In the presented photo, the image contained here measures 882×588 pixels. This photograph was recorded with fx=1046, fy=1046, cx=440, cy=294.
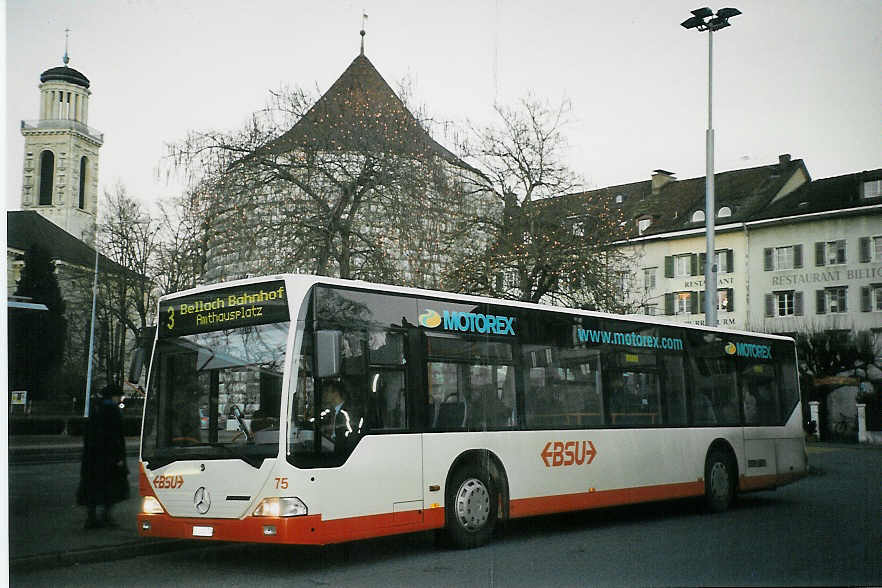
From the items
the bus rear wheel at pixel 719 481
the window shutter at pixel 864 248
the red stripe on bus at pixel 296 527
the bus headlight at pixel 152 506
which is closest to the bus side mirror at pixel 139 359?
the bus headlight at pixel 152 506

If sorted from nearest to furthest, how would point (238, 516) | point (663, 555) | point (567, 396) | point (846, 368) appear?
point (238, 516) < point (663, 555) < point (567, 396) < point (846, 368)

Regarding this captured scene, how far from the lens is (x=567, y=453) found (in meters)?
12.2

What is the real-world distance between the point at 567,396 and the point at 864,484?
5.48 m

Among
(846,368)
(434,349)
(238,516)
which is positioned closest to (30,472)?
(238,516)

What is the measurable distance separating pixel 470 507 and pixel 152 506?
3.18 metres

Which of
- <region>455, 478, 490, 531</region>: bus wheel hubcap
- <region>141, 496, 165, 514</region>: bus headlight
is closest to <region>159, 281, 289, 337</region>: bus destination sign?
<region>141, 496, 165, 514</region>: bus headlight

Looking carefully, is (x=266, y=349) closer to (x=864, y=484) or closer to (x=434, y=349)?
(x=434, y=349)

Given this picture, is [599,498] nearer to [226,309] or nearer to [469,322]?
[469,322]

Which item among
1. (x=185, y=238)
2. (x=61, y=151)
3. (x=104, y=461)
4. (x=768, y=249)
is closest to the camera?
(x=104, y=461)

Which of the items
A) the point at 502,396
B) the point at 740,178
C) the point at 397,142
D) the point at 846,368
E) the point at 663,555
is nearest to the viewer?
the point at 663,555

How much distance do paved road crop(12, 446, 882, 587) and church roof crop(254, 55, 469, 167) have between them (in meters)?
6.34

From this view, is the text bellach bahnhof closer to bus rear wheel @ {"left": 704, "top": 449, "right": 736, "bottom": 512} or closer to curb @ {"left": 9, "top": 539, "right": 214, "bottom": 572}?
curb @ {"left": 9, "top": 539, "right": 214, "bottom": 572}

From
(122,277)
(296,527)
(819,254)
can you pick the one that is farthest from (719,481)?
(122,277)

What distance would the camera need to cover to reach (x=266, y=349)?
9383 mm
